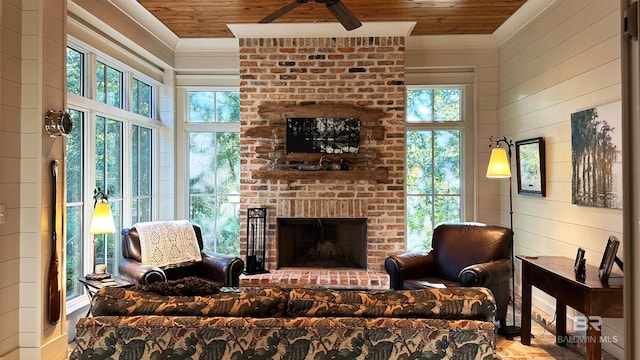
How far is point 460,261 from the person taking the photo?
380 centimetres

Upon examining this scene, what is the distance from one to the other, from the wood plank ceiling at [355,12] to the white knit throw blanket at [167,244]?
224 cm

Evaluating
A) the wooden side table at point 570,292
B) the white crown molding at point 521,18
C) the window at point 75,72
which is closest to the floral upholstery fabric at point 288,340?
the wooden side table at point 570,292

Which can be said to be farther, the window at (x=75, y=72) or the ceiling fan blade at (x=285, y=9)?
the window at (x=75, y=72)

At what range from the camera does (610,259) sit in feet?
8.23

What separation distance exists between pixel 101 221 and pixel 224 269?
1144mm

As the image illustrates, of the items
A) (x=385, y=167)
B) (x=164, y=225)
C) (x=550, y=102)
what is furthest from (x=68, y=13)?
(x=550, y=102)

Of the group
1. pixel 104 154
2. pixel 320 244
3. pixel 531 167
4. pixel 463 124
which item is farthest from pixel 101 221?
pixel 463 124

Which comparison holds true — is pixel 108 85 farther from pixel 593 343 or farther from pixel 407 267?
pixel 593 343

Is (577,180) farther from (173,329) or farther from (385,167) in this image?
(173,329)

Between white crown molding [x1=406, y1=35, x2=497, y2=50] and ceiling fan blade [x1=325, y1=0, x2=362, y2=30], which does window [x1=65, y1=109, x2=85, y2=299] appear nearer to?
ceiling fan blade [x1=325, y1=0, x2=362, y2=30]

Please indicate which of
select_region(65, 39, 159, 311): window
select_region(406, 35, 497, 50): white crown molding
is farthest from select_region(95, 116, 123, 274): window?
select_region(406, 35, 497, 50): white crown molding

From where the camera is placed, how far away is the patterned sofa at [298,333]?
1.75m

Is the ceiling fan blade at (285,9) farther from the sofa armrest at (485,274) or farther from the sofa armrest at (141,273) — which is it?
the sofa armrest at (485,274)

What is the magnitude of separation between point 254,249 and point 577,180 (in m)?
3.34
